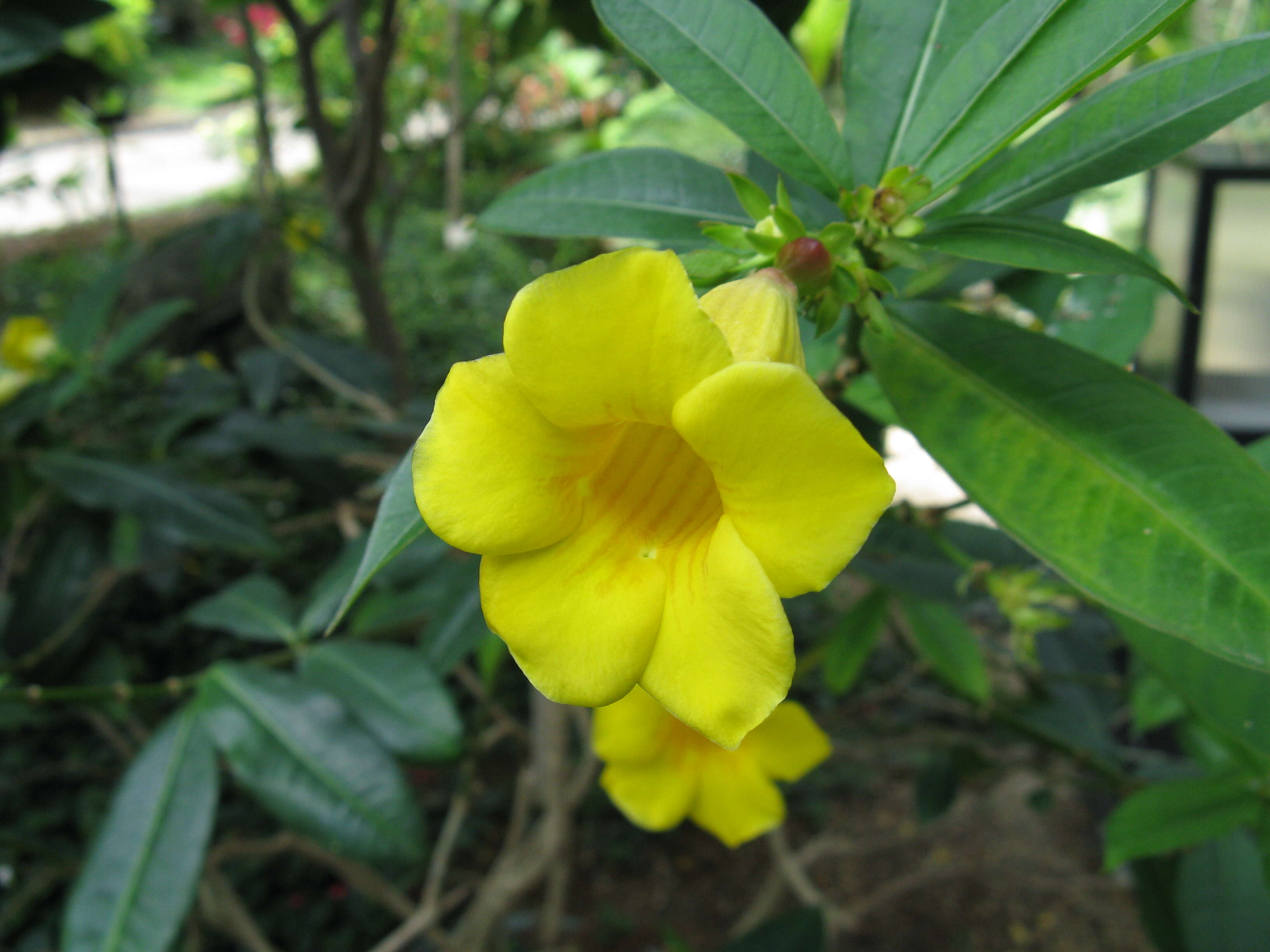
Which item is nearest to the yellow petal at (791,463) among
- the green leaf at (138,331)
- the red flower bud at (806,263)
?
the red flower bud at (806,263)

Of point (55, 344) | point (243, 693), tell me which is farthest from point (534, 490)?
point (55, 344)

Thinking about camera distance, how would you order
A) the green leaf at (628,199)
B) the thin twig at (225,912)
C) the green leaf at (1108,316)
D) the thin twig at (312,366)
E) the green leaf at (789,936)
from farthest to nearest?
the thin twig at (312,366)
the thin twig at (225,912)
the green leaf at (789,936)
the green leaf at (1108,316)
the green leaf at (628,199)

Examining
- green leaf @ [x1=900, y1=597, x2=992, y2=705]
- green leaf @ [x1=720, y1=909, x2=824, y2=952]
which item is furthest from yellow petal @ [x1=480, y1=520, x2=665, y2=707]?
green leaf @ [x1=720, y1=909, x2=824, y2=952]

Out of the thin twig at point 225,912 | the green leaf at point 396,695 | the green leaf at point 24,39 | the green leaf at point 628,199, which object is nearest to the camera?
the green leaf at point 628,199

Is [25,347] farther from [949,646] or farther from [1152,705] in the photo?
[1152,705]

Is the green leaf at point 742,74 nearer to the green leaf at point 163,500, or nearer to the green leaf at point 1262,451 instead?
the green leaf at point 1262,451

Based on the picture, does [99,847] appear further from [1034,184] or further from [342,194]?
[1034,184]
